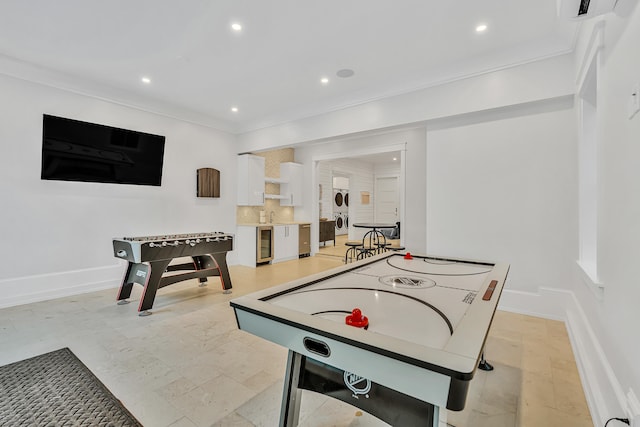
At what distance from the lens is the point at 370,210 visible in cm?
1114

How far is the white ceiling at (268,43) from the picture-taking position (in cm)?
253

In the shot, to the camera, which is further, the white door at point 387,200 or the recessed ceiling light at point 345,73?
the white door at point 387,200

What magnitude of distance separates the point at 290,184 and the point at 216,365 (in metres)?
5.22

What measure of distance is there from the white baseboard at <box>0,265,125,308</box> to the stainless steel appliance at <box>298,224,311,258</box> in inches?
141

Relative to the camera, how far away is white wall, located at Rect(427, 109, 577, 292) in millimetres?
3150

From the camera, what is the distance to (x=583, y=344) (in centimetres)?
217

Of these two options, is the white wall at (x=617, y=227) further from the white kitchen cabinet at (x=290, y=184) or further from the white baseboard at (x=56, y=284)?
the white kitchen cabinet at (x=290, y=184)

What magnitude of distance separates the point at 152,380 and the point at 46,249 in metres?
3.05

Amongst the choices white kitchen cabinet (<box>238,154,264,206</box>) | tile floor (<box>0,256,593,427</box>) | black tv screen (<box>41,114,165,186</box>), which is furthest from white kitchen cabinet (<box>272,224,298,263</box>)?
tile floor (<box>0,256,593,427</box>)

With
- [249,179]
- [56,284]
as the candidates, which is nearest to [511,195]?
[249,179]

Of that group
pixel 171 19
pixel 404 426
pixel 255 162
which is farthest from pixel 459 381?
pixel 255 162

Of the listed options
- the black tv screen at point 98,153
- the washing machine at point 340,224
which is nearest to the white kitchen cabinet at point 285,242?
the black tv screen at point 98,153

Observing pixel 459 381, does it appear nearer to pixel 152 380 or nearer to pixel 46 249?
pixel 152 380

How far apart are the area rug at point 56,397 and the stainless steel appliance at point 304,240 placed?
493cm
